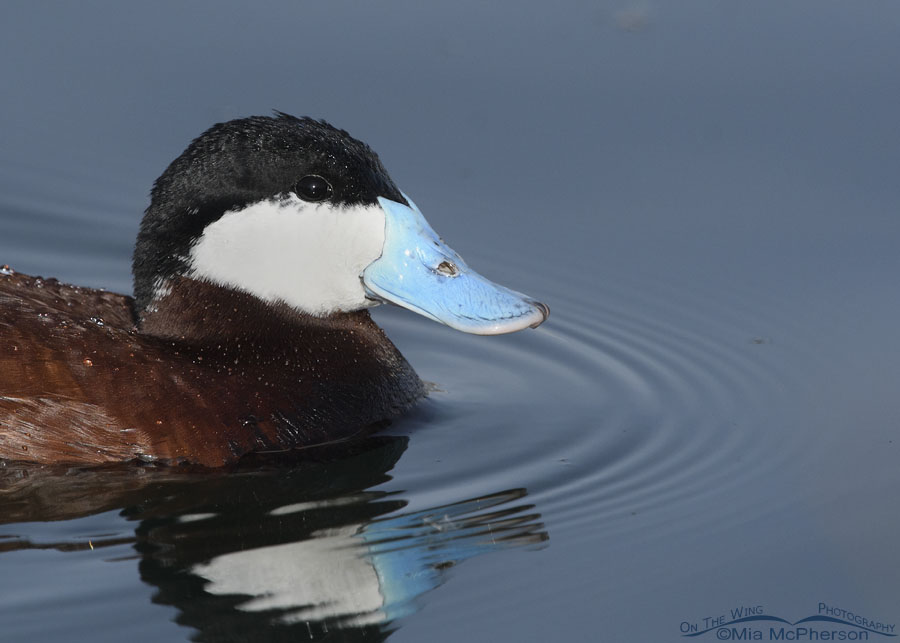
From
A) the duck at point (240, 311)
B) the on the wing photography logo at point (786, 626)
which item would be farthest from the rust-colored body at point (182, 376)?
the on the wing photography logo at point (786, 626)

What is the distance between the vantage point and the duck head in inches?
234

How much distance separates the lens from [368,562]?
5164 mm

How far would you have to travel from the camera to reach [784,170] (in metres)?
7.90

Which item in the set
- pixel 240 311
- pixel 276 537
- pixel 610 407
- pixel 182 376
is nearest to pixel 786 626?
pixel 276 537

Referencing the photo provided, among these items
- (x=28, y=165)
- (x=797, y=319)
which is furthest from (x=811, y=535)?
(x=28, y=165)

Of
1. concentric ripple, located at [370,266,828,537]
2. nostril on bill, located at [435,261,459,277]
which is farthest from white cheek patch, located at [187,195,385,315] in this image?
concentric ripple, located at [370,266,828,537]

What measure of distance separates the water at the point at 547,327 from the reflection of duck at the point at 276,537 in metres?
0.01

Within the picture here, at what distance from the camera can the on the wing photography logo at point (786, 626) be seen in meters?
4.75

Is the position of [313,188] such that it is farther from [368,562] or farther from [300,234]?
[368,562]

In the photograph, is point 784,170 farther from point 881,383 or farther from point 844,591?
point 844,591

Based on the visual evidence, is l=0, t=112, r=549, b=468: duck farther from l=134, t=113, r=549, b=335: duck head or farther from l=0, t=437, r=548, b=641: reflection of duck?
l=0, t=437, r=548, b=641: reflection of duck

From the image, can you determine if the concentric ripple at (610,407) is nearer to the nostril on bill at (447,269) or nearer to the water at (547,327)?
the water at (547,327)

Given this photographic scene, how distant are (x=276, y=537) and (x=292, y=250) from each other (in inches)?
50.8

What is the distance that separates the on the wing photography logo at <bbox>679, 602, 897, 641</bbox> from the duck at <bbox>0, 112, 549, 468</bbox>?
156 centimetres
